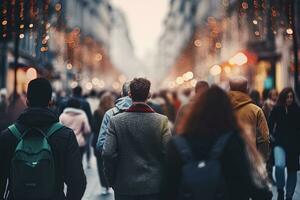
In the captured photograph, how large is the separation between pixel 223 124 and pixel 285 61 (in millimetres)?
29848

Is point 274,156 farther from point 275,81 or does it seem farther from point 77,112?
point 275,81

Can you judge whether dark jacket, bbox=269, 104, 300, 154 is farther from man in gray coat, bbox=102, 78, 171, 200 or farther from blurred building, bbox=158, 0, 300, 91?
blurred building, bbox=158, 0, 300, 91

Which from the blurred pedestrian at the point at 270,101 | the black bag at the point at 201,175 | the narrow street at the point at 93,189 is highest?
the black bag at the point at 201,175

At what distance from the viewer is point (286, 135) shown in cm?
956

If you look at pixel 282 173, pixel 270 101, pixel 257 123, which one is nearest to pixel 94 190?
pixel 270 101

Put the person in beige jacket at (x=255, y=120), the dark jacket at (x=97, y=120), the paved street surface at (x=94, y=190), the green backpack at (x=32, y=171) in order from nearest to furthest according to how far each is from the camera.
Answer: the green backpack at (x=32, y=171) → the person in beige jacket at (x=255, y=120) → the paved street surface at (x=94, y=190) → the dark jacket at (x=97, y=120)

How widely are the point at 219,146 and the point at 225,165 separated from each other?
0.49 ft

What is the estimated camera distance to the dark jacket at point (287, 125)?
9.50 m

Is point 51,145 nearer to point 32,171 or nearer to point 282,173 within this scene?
point 32,171

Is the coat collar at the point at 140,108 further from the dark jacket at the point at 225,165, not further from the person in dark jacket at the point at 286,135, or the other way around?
the person in dark jacket at the point at 286,135

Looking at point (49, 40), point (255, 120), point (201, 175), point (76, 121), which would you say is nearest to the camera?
point (201, 175)

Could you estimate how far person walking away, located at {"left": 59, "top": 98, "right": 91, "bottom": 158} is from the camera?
11758mm

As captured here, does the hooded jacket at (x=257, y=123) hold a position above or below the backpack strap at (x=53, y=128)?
below

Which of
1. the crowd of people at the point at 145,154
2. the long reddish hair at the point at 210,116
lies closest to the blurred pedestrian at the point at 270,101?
the crowd of people at the point at 145,154
